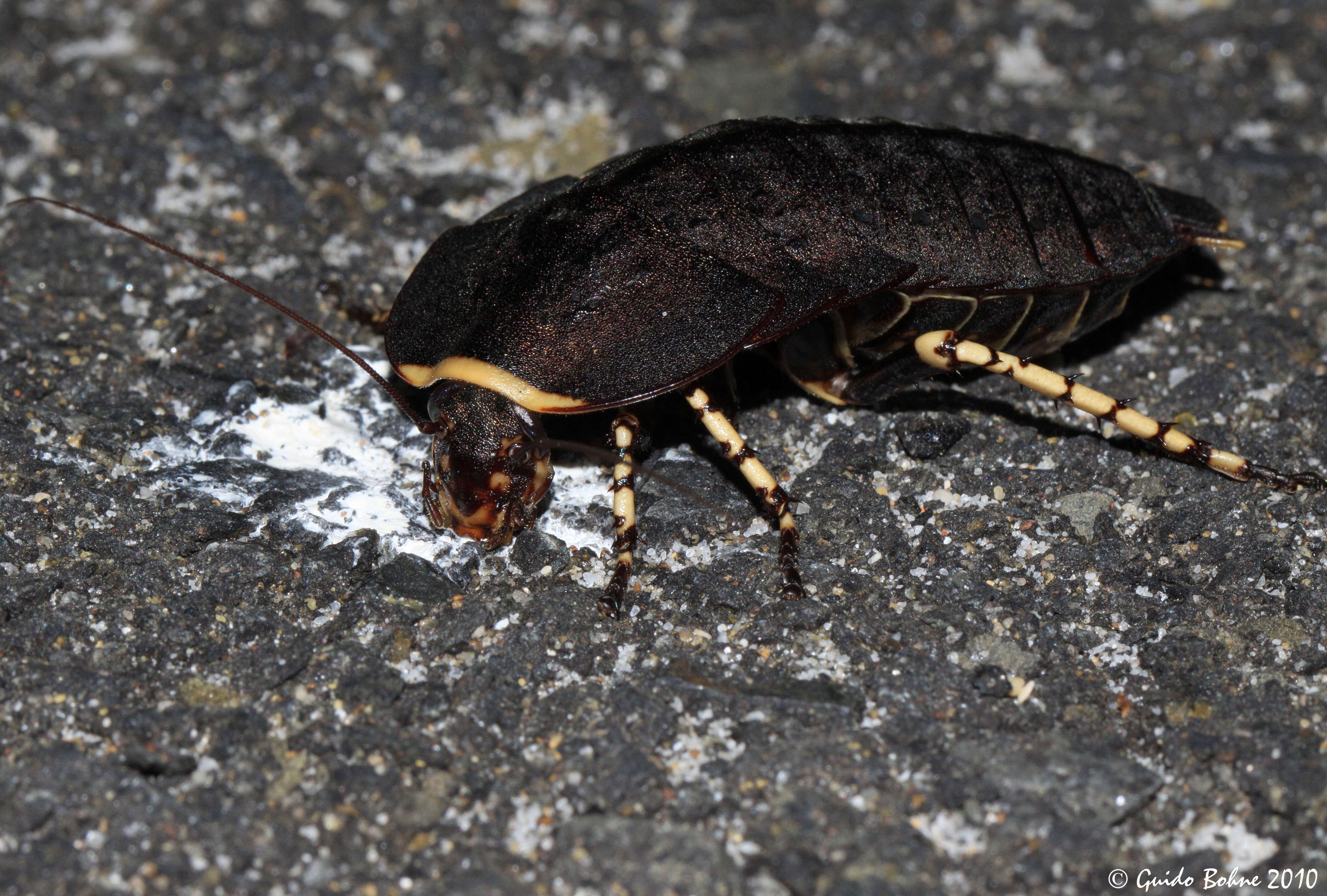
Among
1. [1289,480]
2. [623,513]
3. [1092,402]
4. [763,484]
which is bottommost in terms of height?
[623,513]

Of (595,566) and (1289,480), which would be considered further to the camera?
(1289,480)

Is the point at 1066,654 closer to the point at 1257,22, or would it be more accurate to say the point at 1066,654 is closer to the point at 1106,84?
the point at 1106,84

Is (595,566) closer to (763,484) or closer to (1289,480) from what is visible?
(763,484)

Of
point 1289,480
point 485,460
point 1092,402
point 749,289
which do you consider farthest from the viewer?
point 1092,402

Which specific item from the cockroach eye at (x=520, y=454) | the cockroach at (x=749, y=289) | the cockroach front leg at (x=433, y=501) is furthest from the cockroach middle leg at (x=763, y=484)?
the cockroach front leg at (x=433, y=501)

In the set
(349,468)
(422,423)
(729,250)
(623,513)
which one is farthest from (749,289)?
(349,468)

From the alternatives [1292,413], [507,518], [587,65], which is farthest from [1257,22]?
[507,518]

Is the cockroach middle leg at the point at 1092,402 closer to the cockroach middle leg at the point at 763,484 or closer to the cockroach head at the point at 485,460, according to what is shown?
the cockroach middle leg at the point at 763,484
